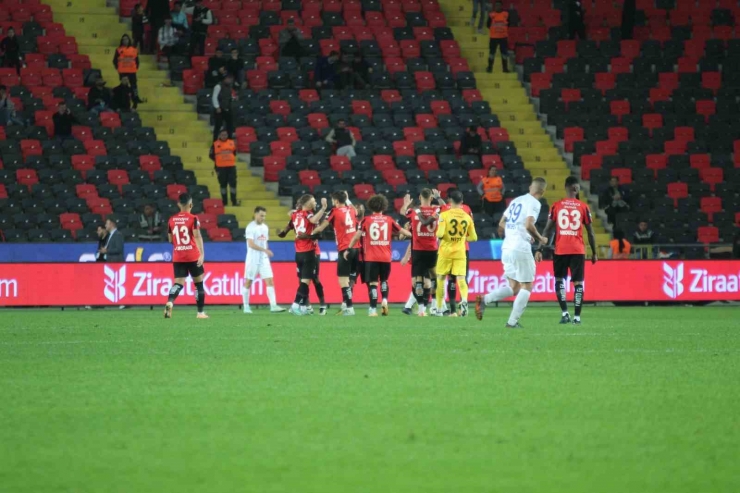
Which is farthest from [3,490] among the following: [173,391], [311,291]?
[311,291]

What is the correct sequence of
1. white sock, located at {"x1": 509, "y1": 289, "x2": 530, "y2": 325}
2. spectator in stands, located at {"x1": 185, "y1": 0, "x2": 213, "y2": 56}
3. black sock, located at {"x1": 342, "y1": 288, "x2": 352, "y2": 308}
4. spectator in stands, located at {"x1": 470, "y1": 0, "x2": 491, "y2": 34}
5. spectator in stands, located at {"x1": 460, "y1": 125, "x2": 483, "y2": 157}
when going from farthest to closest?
spectator in stands, located at {"x1": 470, "y1": 0, "x2": 491, "y2": 34}, spectator in stands, located at {"x1": 185, "y1": 0, "x2": 213, "y2": 56}, spectator in stands, located at {"x1": 460, "y1": 125, "x2": 483, "y2": 157}, black sock, located at {"x1": 342, "y1": 288, "x2": 352, "y2": 308}, white sock, located at {"x1": 509, "y1": 289, "x2": 530, "y2": 325}

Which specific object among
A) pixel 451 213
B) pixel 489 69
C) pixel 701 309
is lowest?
pixel 701 309

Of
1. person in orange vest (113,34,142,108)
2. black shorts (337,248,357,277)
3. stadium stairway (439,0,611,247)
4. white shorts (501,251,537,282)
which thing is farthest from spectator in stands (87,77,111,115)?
white shorts (501,251,537,282)

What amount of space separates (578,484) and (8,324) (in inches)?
601

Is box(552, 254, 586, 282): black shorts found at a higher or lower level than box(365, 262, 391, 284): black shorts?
higher

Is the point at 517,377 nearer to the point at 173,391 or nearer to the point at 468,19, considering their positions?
the point at 173,391

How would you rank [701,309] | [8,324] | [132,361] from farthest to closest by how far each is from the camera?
[701,309], [8,324], [132,361]

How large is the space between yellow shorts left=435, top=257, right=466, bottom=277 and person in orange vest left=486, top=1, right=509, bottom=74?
18660mm

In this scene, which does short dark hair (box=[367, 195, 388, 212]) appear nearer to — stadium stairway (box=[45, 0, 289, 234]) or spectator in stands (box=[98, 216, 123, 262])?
spectator in stands (box=[98, 216, 123, 262])

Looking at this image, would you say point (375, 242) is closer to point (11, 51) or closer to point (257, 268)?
point (257, 268)

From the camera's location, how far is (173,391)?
31.1 ft

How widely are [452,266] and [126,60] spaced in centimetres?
1633

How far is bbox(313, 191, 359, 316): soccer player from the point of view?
2288 centimetres

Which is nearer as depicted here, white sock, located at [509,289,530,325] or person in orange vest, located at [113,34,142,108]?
white sock, located at [509,289,530,325]
